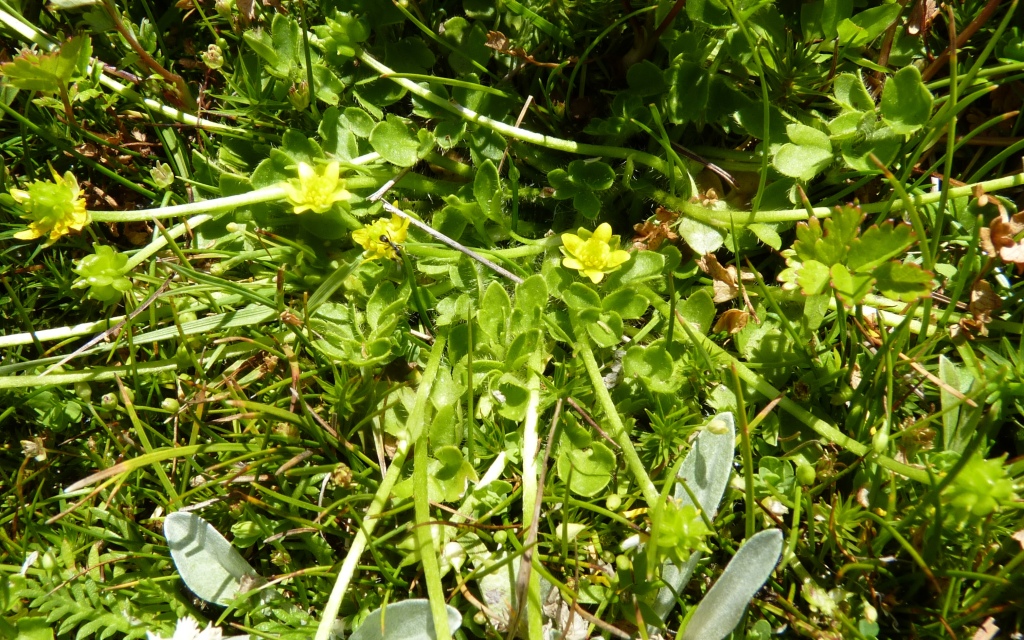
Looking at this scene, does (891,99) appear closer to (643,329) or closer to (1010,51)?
(1010,51)

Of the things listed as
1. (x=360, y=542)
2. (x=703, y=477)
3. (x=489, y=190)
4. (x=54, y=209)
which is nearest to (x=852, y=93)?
(x=489, y=190)

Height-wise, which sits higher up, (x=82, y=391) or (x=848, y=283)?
(x=848, y=283)

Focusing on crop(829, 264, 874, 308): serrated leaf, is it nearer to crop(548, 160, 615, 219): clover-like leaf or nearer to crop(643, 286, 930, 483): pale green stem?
crop(643, 286, 930, 483): pale green stem

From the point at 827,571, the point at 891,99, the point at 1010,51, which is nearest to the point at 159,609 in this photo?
the point at 827,571

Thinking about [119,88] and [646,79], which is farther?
[119,88]

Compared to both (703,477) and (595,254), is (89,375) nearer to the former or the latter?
(595,254)

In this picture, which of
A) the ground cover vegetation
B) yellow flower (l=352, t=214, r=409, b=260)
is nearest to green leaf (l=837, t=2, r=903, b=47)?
the ground cover vegetation
